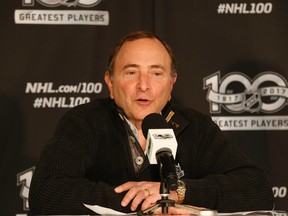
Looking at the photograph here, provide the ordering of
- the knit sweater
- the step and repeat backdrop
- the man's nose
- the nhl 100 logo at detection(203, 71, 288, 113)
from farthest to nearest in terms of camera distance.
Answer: the nhl 100 logo at detection(203, 71, 288, 113), the step and repeat backdrop, the man's nose, the knit sweater

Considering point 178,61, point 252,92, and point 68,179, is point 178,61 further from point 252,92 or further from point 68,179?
point 68,179

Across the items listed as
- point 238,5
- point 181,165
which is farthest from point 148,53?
point 238,5

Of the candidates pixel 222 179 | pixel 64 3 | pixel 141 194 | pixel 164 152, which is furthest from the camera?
pixel 64 3

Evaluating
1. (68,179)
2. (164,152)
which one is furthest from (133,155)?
(164,152)

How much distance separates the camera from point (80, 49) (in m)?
4.66

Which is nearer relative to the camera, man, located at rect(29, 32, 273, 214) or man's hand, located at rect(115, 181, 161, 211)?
man's hand, located at rect(115, 181, 161, 211)

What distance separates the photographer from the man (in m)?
2.84

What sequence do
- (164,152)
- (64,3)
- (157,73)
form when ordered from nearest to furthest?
1. (164,152)
2. (157,73)
3. (64,3)

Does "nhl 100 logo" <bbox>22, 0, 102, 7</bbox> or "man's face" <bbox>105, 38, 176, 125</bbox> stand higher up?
"nhl 100 logo" <bbox>22, 0, 102, 7</bbox>

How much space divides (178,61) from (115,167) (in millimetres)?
1661

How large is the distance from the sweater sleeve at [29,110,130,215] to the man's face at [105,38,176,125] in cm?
29

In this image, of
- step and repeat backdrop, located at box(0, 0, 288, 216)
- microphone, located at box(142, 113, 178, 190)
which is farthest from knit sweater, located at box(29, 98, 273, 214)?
step and repeat backdrop, located at box(0, 0, 288, 216)

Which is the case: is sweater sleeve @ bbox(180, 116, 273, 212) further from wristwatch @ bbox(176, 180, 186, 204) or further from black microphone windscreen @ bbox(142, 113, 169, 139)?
black microphone windscreen @ bbox(142, 113, 169, 139)

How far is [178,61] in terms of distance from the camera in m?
4.69
